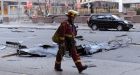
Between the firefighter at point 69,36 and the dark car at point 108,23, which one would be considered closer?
the firefighter at point 69,36

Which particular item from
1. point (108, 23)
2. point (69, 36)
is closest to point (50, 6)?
point (108, 23)

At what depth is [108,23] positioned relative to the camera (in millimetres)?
37625

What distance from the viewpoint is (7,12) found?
79562 millimetres

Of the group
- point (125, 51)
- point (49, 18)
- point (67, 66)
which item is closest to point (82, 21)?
point (49, 18)

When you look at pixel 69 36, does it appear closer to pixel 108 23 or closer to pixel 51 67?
pixel 51 67

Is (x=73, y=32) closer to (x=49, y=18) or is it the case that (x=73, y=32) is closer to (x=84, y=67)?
(x=84, y=67)

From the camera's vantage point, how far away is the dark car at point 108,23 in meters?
37.1

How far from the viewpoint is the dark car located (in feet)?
122

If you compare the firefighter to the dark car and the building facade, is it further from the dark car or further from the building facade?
the building facade

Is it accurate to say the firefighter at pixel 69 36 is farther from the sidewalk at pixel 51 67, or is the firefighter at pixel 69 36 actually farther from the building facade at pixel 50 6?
the building facade at pixel 50 6

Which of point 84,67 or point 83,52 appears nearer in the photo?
point 84,67

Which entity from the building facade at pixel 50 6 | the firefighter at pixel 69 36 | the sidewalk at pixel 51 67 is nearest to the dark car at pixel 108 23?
the sidewalk at pixel 51 67

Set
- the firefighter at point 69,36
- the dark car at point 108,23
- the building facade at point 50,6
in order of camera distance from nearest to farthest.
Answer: the firefighter at point 69,36 → the dark car at point 108,23 → the building facade at point 50,6

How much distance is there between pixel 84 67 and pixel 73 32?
0.98 metres
